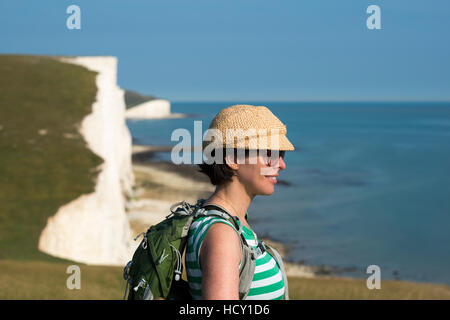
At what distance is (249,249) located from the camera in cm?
313

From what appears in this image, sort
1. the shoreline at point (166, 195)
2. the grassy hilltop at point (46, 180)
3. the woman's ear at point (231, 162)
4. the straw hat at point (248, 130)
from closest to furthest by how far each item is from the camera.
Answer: the straw hat at point (248, 130) → the woman's ear at point (231, 162) → the grassy hilltop at point (46, 180) → the shoreline at point (166, 195)

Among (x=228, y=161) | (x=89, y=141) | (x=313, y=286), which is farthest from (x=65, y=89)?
(x=228, y=161)

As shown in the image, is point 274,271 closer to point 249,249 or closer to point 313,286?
point 249,249

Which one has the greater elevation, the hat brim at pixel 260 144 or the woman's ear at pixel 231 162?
the hat brim at pixel 260 144

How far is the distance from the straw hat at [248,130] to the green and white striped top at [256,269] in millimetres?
530

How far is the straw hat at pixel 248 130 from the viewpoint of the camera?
129 inches

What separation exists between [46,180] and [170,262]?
29794 mm

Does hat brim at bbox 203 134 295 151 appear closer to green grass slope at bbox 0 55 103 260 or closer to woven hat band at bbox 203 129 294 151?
woven hat band at bbox 203 129 294 151

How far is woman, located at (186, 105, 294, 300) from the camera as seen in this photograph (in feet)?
9.26

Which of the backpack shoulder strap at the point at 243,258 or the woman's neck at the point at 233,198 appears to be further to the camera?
the woman's neck at the point at 233,198

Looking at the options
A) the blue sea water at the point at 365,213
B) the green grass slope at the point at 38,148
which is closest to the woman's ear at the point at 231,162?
the green grass slope at the point at 38,148

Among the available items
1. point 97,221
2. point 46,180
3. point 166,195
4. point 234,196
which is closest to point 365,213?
point 166,195

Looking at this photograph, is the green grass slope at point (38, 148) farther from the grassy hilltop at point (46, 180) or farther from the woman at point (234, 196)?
the woman at point (234, 196)
